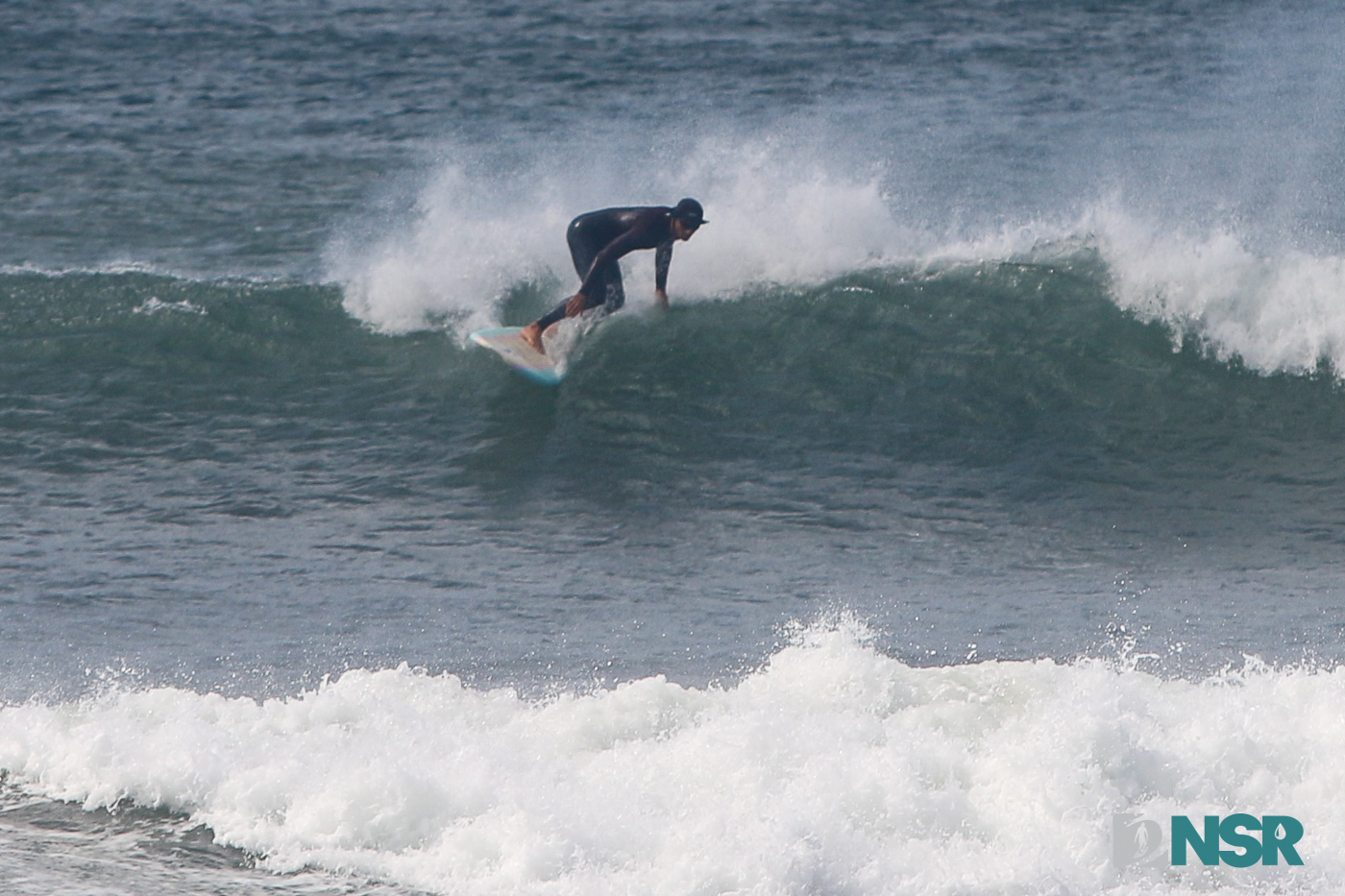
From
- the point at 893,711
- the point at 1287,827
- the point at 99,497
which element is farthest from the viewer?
the point at 99,497

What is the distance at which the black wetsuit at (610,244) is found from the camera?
10945 millimetres

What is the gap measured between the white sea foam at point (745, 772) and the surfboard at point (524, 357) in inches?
168

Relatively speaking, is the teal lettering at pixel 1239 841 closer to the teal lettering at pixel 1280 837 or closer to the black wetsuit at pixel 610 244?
the teal lettering at pixel 1280 837

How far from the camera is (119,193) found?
15.6 m

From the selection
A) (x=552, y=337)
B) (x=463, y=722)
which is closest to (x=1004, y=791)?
(x=463, y=722)

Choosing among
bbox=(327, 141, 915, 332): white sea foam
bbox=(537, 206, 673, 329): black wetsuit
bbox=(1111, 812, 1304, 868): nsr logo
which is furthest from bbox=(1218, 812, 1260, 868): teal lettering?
bbox=(327, 141, 915, 332): white sea foam

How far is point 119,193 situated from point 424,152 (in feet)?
10.2

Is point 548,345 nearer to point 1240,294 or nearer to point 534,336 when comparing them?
point 534,336

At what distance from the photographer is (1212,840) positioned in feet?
19.1

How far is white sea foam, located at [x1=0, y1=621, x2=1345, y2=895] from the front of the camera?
5.77 metres

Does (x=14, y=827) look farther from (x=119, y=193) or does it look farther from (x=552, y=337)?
(x=119, y=193)

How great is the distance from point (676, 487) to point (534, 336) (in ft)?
5.88

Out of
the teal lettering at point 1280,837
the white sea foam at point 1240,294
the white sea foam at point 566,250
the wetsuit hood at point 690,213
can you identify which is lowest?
the teal lettering at point 1280,837

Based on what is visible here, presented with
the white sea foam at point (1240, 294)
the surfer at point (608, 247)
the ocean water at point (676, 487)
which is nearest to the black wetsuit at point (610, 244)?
the surfer at point (608, 247)
